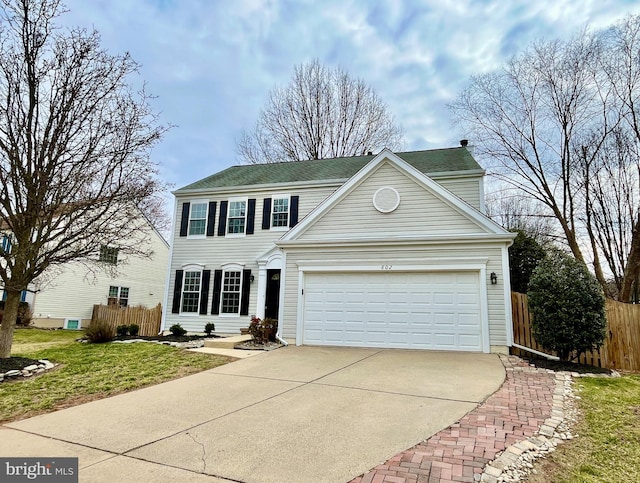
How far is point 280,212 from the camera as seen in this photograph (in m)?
15.2

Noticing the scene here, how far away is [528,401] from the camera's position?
17.3 feet

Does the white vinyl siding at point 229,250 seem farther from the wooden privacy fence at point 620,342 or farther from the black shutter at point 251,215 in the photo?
the wooden privacy fence at point 620,342

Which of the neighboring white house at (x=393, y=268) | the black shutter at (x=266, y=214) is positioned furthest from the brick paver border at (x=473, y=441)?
the black shutter at (x=266, y=214)

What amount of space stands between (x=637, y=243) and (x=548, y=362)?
27.2ft

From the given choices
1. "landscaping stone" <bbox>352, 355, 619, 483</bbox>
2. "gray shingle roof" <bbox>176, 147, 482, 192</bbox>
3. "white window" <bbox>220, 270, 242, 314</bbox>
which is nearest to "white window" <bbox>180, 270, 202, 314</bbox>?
"white window" <bbox>220, 270, 242, 314</bbox>

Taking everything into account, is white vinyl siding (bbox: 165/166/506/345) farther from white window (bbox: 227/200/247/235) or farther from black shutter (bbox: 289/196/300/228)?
white window (bbox: 227/200/247/235)

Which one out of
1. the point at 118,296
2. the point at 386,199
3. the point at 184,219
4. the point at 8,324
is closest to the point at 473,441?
the point at 386,199

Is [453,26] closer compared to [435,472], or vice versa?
[435,472]

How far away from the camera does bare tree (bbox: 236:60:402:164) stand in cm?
2570

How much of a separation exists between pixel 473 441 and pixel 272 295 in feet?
35.2

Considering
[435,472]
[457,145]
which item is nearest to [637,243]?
[457,145]

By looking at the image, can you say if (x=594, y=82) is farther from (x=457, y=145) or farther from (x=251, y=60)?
(x=251, y=60)

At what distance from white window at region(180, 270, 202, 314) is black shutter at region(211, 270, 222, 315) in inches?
29.7

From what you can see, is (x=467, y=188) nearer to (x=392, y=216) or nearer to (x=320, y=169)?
(x=392, y=216)
